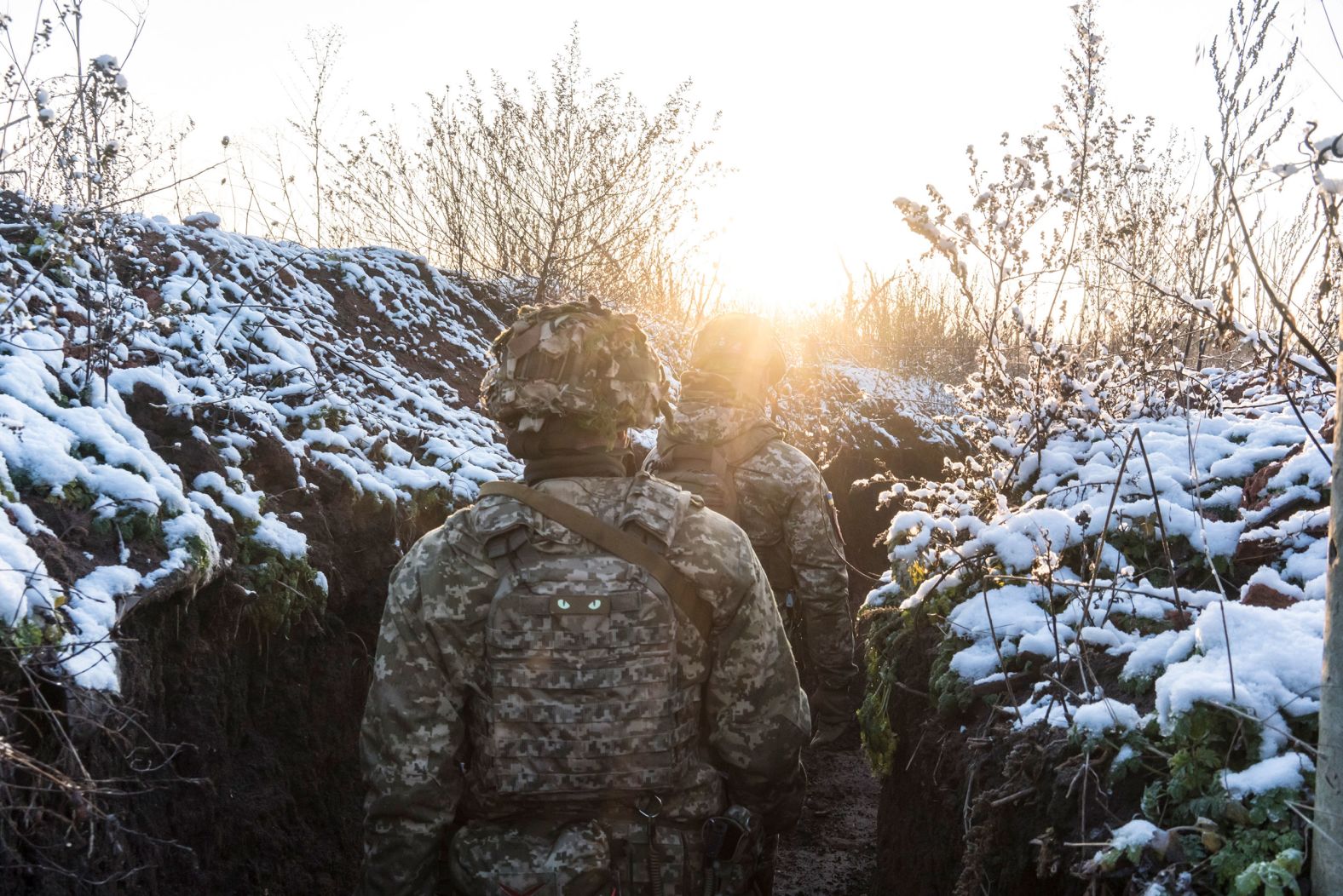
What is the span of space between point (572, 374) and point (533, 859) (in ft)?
4.13

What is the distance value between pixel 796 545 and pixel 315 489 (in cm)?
248

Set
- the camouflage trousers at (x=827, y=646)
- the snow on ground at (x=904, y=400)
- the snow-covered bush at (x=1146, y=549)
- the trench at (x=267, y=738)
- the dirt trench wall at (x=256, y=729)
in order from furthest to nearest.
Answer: the snow on ground at (x=904, y=400) → the camouflage trousers at (x=827, y=646) → the dirt trench wall at (x=256, y=729) → the trench at (x=267, y=738) → the snow-covered bush at (x=1146, y=549)

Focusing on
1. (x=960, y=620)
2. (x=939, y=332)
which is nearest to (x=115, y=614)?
(x=960, y=620)

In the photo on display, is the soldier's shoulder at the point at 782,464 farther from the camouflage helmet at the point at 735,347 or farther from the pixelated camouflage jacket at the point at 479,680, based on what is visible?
the pixelated camouflage jacket at the point at 479,680

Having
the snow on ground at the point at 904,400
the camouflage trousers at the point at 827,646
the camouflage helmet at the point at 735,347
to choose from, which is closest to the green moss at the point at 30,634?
the camouflage helmet at the point at 735,347

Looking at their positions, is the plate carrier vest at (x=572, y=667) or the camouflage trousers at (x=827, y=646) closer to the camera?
the plate carrier vest at (x=572, y=667)

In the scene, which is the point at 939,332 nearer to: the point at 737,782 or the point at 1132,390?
the point at 1132,390

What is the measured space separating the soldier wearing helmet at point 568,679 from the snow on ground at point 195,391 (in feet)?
2.84

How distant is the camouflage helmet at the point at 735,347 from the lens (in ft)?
17.3

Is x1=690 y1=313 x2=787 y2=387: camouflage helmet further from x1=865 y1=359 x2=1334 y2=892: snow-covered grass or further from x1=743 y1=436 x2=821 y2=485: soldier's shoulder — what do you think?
x1=865 y1=359 x2=1334 y2=892: snow-covered grass

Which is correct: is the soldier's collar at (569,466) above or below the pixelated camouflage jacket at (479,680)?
above

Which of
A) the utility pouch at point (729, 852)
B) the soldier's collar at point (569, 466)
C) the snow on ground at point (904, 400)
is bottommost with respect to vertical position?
the utility pouch at point (729, 852)

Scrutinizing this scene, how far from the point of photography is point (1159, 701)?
2123mm

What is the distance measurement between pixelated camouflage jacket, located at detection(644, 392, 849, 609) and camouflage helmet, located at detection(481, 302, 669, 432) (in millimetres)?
2243
